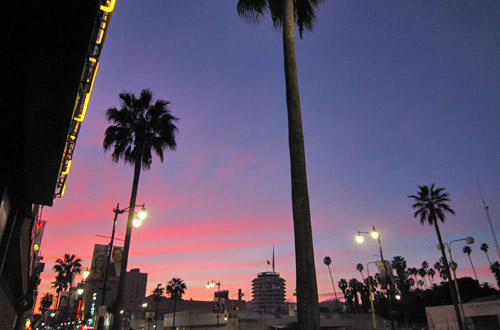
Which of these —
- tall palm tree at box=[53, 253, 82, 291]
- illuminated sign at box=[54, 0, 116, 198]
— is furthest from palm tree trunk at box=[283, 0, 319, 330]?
tall palm tree at box=[53, 253, 82, 291]

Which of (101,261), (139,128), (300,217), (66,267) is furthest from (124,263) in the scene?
(66,267)

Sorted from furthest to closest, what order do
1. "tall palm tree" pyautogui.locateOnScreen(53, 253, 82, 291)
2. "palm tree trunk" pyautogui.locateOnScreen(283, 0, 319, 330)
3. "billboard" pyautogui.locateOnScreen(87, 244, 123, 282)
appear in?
1. "tall palm tree" pyautogui.locateOnScreen(53, 253, 82, 291)
2. "billboard" pyautogui.locateOnScreen(87, 244, 123, 282)
3. "palm tree trunk" pyautogui.locateOnScreen(283, 0, 319, 330)

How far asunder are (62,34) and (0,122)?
3213 mm

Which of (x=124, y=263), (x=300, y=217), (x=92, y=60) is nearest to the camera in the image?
(x=92, y=60)

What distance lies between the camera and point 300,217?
698 centimetres

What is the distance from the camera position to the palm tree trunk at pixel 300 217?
6223 millimetres

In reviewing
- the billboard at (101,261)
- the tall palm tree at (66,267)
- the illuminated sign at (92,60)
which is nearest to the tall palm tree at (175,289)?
the tall palm tree at (66,267)

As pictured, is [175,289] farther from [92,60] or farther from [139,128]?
[92,60]

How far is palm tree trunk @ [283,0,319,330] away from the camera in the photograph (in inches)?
245

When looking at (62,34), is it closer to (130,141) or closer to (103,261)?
(130,141)

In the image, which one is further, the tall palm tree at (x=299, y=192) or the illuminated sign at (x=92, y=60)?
the tall palm tree at (x=299, y=192)

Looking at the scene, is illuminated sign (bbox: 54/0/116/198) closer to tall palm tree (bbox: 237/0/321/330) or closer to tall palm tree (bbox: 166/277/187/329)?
tall palm tree (bbox: 237/0/321/330)

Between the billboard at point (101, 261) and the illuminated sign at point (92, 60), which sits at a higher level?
the illuminated sign at point (92, 60)

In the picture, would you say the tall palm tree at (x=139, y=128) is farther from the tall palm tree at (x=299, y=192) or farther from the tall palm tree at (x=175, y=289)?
the tall palm tree at (x=175, y=289)
